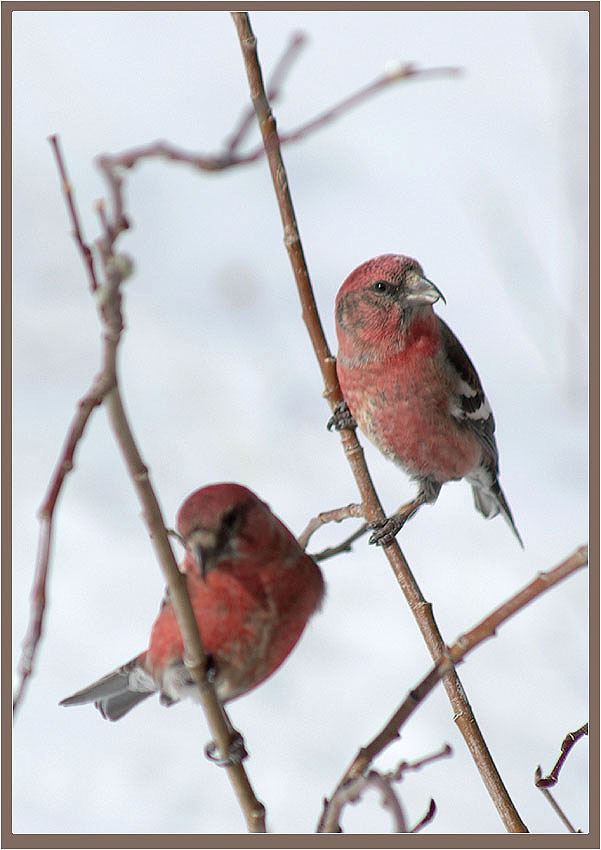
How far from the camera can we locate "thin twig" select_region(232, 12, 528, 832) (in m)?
1.12

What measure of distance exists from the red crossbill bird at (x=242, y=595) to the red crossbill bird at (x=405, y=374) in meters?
0.80

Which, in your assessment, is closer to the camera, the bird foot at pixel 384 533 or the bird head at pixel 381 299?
the bird foot at pixel 384 533

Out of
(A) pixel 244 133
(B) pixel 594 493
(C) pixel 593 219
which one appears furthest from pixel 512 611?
(C) pixel 593 219

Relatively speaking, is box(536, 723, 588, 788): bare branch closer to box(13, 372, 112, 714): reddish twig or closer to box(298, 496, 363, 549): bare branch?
box(298, 496, 363, 549): bare branch

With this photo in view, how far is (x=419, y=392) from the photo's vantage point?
2111mm

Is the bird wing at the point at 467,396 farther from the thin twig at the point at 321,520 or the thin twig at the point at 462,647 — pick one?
the thin twig at the point at 462,647

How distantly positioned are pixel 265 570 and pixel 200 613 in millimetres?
97

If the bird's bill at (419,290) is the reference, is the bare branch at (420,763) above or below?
below

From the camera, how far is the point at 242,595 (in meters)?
1.13

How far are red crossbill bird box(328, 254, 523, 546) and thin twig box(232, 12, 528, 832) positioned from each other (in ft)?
1.93

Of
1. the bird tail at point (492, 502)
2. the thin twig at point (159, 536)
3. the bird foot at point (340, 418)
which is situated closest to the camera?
the thin twig at point (159, 536)

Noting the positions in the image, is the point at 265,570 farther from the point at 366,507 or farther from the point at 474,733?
the point at 474,733

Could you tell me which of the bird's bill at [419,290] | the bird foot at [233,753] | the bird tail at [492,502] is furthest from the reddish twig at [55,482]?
the bird tail at [492,502]

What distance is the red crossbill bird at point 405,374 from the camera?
6.60ft
